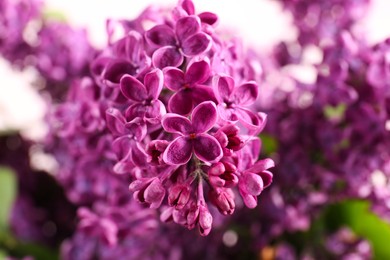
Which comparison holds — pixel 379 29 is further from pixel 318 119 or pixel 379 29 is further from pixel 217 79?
pixel 217 79

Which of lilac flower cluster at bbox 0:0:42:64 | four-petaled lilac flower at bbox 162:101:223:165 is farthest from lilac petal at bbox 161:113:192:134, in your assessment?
lilac flower cluster at bbox 0:0:42:64

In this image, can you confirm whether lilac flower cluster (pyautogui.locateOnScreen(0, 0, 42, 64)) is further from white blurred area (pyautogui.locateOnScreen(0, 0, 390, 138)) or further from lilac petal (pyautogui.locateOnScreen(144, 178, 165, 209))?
lilac petal (pyautogui.locateOnScreen(144, 178, 165, 209))

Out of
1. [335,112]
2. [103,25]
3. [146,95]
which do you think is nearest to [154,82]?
[146,95]

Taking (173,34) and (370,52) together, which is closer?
(173,34)

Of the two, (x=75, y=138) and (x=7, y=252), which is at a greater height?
(x=75, y=138)

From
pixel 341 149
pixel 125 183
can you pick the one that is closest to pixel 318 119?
pixel 341 149

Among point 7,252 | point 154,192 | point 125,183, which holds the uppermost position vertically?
point 154,192

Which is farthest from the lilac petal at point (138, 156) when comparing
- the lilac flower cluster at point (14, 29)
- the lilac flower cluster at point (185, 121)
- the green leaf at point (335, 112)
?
the lilac flower cluster at point (14, 29)

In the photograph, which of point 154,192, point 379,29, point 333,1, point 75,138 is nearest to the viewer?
point 154,192

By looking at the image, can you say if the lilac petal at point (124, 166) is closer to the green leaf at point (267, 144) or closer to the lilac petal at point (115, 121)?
the lilac petal at point (115, 121)
